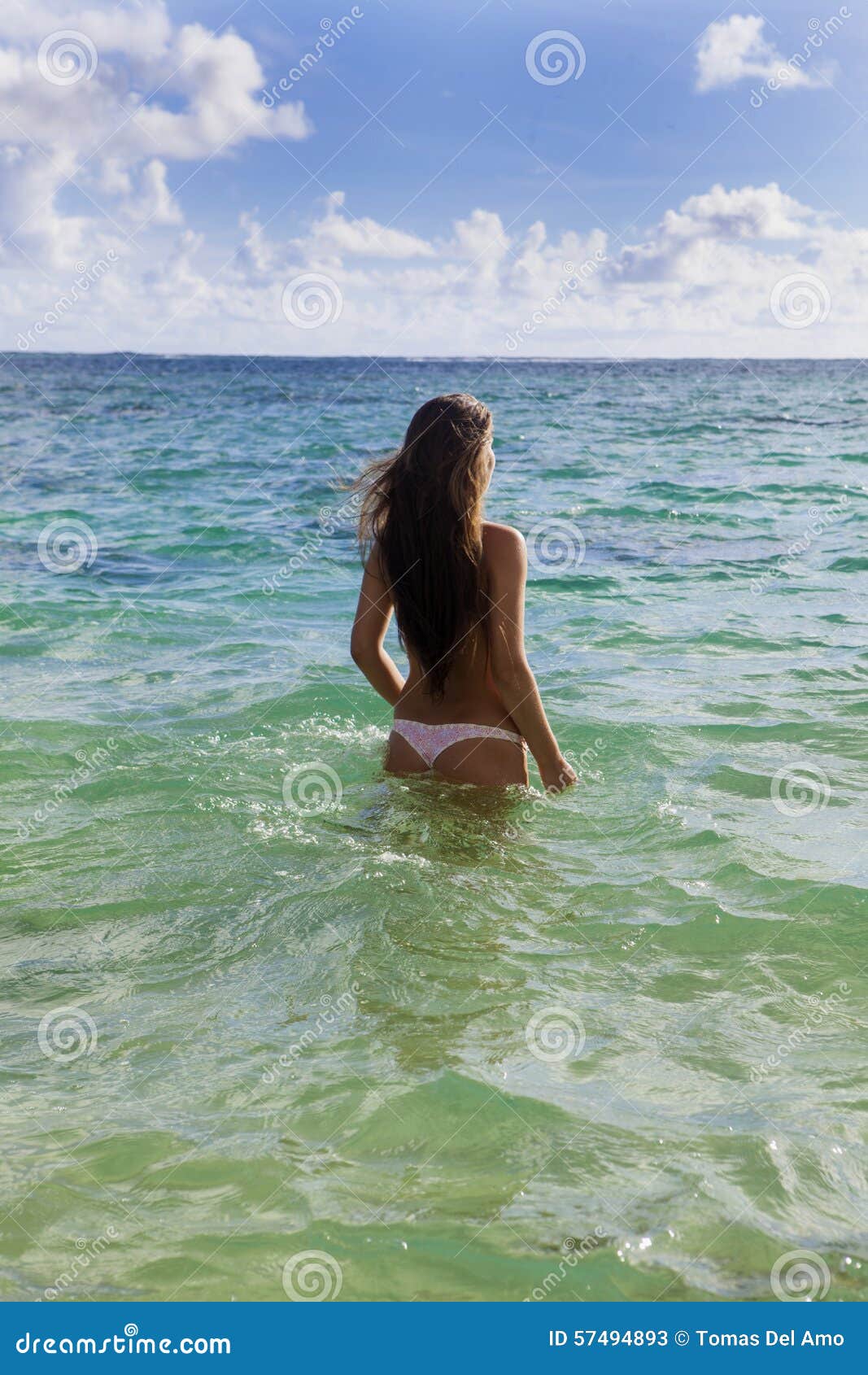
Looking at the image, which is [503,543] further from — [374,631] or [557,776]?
[557,776]

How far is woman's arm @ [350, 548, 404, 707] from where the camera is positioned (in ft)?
14.5

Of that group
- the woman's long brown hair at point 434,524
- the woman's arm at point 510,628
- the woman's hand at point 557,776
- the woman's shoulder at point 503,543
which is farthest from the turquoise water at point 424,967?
the woman's shoulder at point 503,543

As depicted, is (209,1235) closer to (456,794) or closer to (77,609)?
(456,794)

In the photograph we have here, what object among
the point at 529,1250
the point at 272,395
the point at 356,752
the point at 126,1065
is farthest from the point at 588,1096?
the point at 272,395

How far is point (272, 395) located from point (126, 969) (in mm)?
39572

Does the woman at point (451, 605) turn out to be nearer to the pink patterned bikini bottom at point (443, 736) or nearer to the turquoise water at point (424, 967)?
the pink patterned bikini bottom at point (443, 736)

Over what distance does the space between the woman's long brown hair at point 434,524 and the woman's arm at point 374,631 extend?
0.07 metres

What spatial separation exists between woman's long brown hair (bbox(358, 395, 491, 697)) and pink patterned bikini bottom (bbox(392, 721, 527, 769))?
16cm

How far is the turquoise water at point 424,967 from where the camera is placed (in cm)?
228

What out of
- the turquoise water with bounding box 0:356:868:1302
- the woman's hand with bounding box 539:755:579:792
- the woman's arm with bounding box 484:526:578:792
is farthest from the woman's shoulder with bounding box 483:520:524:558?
the turquoise water with bounding box 0:356:868:1302

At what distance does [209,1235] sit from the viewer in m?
A: 2.29

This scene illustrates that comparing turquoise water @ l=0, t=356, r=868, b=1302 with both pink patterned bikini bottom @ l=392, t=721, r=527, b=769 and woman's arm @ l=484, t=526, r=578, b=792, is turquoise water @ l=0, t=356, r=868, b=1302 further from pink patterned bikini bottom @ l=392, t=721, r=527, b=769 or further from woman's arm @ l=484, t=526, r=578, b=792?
woman's arm @ l=484, t=526, r=578, b=792

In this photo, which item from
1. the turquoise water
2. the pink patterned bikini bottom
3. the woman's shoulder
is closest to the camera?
the turquoise water

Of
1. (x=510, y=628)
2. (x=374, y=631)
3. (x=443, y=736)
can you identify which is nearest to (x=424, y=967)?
(x=443, y=736)
